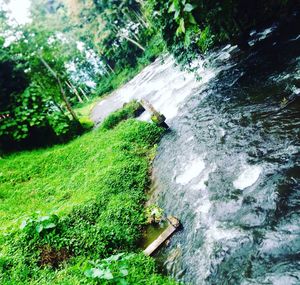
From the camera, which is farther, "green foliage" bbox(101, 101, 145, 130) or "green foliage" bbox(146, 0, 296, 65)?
"green foliage" bbox(101, 101, 145, 130)

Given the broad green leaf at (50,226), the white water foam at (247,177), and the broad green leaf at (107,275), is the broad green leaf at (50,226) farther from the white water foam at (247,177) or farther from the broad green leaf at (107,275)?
the white water foam at (247,177)

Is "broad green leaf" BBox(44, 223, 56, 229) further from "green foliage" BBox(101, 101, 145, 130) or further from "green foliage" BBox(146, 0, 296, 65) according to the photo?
"green foliage" BBox(101, 101, 145, 130)

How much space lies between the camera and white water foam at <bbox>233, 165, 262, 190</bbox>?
230 inches

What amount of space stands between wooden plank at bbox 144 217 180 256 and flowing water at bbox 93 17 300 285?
0.42 feet

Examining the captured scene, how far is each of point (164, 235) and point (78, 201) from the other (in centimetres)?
258

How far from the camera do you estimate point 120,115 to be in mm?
14469

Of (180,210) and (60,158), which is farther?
(60,158)

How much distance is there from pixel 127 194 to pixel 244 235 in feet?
10.9

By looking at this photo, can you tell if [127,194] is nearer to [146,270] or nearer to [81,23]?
[146,270]

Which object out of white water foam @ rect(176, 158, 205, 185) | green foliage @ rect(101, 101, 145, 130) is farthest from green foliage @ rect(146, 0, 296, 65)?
green foliage @ rect(101, 101, 145, 130)

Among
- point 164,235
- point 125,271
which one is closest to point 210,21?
point 164,235

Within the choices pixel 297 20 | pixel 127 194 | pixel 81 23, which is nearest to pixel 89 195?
pixel 127 194

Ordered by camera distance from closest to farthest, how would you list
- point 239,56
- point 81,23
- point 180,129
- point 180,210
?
point 180,210
point 180,129
point 239,56
point 81,23

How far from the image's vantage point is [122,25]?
36.8 m
